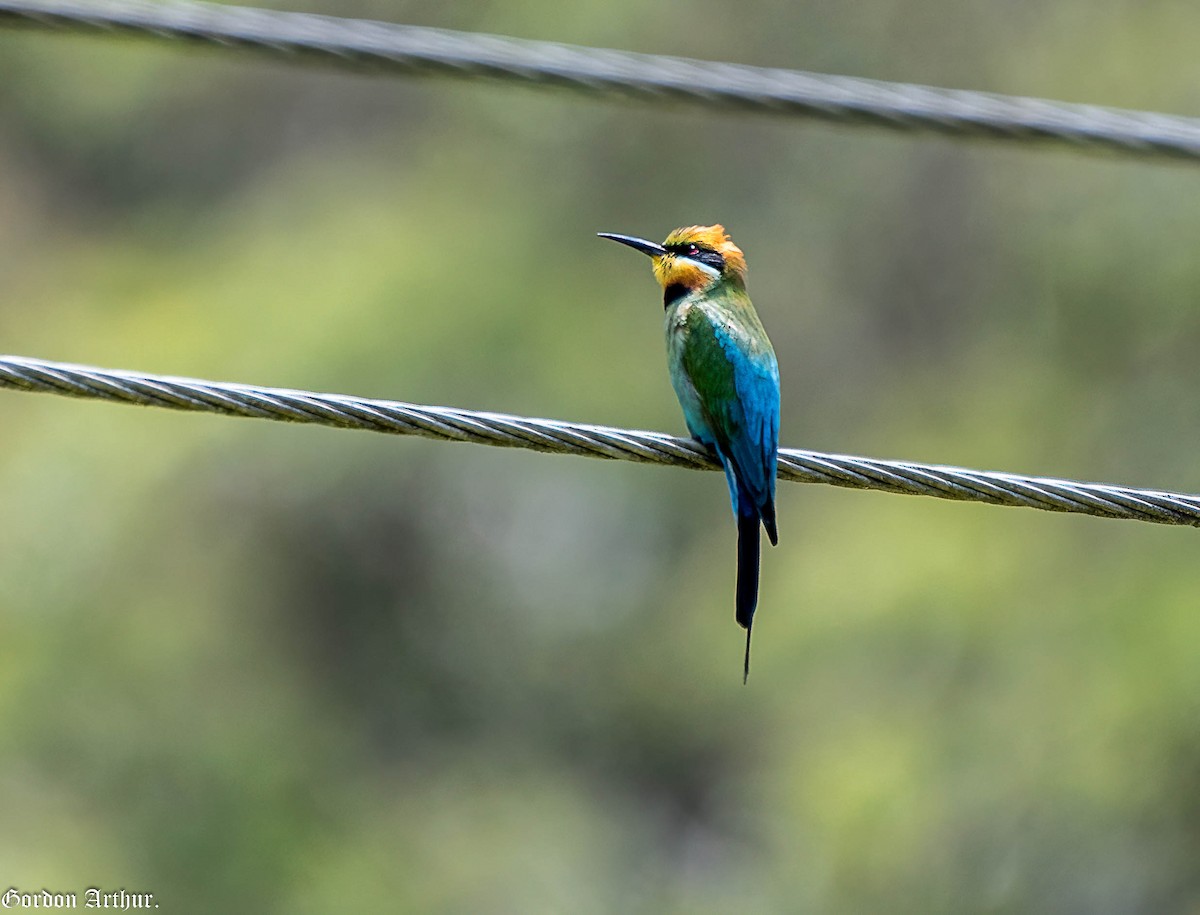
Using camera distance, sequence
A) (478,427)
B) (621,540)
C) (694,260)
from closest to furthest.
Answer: (478,427) → (694,260) → (621,540)

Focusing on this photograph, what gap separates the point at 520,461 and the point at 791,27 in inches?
161

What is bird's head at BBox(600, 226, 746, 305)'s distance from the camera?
441 centimetres

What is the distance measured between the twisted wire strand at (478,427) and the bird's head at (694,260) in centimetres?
151

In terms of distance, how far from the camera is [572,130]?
11.7 meters

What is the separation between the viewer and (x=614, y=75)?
4066 millimetres

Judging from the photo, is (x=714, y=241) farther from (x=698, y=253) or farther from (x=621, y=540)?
(x=621, y=540)

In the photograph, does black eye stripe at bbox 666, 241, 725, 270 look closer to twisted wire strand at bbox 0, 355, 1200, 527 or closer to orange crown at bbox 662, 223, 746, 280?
orange crown at bbox 662, 223, 746, 280

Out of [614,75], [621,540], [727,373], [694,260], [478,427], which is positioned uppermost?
[614,75]

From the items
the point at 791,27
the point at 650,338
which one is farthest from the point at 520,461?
the point at 791,27

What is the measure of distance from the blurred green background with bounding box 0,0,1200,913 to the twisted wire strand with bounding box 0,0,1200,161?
327 centimetres

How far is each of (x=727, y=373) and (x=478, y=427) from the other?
1321 millimetres

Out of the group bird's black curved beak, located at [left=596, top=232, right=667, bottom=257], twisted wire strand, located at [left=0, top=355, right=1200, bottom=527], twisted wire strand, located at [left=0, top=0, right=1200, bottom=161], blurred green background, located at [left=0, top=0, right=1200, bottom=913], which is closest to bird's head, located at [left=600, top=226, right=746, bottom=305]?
bird's black curved beak, located at [left=596, top=232, right=667, bottom=257]

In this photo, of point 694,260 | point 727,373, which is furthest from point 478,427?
point 694,260

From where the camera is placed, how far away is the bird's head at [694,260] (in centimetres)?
441
